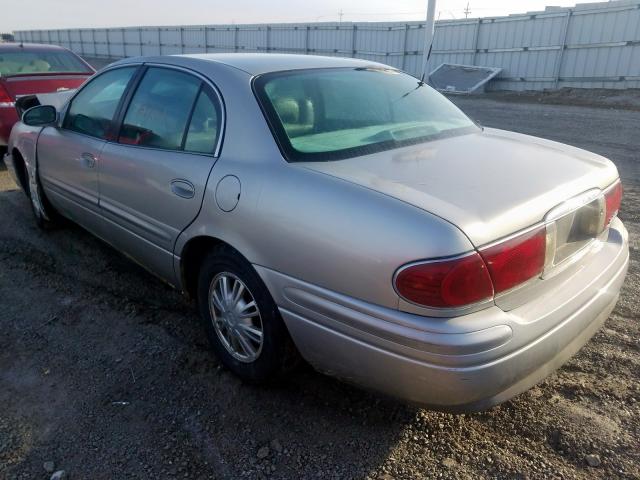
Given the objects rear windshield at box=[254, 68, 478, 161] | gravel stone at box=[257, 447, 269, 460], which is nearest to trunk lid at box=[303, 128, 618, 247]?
rear windshield at box=[254, 68, 478, 161]

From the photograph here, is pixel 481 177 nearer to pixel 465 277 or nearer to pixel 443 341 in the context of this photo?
pixel 465 277

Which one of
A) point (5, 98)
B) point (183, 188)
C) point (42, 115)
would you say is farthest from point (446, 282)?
point (5, 98)

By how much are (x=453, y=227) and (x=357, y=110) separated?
1.29 m

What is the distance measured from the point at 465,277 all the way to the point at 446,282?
0.23 ft

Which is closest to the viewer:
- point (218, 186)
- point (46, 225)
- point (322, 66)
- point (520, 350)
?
point (520, 350)

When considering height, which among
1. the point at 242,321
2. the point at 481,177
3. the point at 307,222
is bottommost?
the point at 242,321

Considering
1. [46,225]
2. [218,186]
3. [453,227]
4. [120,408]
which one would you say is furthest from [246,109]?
[46,225]

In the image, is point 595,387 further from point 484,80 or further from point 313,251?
point 484,80

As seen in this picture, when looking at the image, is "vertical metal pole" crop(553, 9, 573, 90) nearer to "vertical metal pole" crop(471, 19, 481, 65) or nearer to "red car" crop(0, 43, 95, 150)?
"vertical metal pole" crop(471, 19, 481, 65)

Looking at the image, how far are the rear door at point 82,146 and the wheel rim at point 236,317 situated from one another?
1429 mm

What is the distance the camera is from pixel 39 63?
759 centimetres

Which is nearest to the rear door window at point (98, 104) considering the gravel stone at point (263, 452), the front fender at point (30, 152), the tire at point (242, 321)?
the front fender at point (30, 152)

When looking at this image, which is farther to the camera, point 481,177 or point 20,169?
point 20,169

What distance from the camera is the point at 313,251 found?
211 cm
